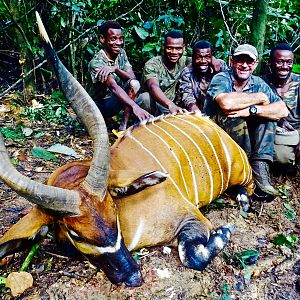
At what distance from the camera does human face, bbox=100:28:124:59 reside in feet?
18.4

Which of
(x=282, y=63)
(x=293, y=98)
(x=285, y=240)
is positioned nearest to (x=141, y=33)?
(x=282, y=63)

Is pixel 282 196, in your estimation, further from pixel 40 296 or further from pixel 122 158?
pixel 40 296

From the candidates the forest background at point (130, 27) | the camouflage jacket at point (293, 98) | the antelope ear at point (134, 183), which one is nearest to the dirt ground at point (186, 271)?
the antelope ear at point (134, 183)

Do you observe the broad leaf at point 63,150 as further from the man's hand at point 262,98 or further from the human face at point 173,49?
the man's hand at point 262,98

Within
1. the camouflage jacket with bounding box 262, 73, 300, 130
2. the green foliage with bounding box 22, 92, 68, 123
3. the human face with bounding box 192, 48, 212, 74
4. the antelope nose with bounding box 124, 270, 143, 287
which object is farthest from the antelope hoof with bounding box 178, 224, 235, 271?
the green foliage with bounding box 22, 92, 68, 123

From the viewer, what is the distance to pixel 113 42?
566cm

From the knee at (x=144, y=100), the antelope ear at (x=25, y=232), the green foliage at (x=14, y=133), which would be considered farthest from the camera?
the knee at (x=144, y=100)

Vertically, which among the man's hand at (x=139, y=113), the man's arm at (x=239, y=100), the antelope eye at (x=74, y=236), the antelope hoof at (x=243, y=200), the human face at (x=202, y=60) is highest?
the antelope eye at (x=74, y=236)

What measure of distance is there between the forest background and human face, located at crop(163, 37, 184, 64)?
1018mm

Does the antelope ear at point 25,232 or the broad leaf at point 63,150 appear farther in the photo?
the broad leaf at point 63,150

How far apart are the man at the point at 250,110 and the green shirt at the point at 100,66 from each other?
1752 mm

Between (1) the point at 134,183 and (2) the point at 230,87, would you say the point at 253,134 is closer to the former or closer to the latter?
(2) the point at 230,87

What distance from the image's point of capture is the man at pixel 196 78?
5.46m

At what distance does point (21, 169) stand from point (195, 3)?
3.70 metres
